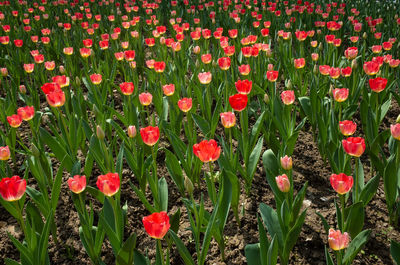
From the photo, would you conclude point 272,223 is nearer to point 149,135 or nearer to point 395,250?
point 395,250

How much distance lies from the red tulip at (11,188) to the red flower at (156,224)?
572 mm

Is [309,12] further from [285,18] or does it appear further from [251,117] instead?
[251,117]

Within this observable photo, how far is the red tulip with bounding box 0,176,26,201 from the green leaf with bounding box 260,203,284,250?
38.5 inches

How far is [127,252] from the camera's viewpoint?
1.66 m

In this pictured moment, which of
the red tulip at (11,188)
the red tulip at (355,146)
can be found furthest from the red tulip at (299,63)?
the red tulip at (11,188)

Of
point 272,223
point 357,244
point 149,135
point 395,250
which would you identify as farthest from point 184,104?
point 395,250

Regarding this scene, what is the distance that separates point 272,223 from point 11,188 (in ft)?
3.44

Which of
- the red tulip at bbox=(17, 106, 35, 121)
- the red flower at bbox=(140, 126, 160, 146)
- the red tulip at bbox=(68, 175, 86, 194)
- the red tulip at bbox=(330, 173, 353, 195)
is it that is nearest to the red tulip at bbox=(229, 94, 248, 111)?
the red flower at bbox=(140, 126, 160, 146)

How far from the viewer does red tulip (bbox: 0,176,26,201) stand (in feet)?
5.25

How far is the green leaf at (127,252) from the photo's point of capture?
159cm

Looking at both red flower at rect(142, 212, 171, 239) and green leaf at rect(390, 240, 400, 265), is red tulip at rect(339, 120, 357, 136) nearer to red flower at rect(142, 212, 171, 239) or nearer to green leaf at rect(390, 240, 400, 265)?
green leaf at rect(390, 240, 400, 265)

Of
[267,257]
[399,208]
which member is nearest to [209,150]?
[267,257]

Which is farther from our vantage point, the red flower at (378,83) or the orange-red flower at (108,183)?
the red flower at (378,83)

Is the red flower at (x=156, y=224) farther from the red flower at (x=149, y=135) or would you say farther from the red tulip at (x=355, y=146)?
the red tulip at (x=355, y=146)
